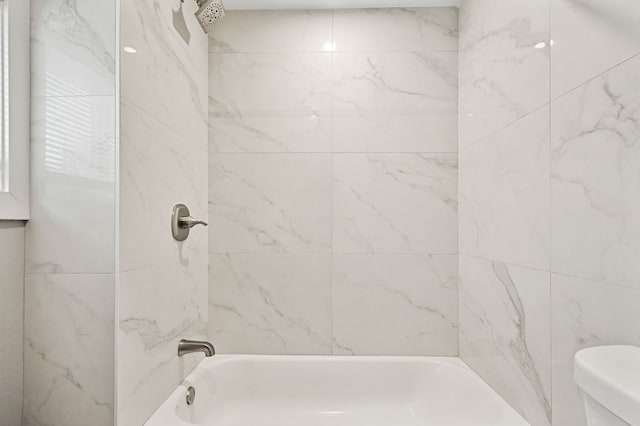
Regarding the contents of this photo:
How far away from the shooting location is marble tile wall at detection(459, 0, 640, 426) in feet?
3.03

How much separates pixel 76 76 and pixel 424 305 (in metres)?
1.74

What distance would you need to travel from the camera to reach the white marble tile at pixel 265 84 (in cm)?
210

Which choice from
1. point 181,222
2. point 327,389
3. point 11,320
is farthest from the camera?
point 327,389

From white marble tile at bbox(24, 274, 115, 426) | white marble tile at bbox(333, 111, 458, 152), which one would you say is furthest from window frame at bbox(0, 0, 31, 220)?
white marble tile at bbox(333, 111, 458, 152)

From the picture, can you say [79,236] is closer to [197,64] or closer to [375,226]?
[197,64]

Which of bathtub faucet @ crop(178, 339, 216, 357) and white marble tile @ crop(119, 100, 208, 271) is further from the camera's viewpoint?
bathtub faucet @ crop(178, 339, 216, 357)

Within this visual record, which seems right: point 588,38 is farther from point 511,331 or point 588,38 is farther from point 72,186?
point 72,186

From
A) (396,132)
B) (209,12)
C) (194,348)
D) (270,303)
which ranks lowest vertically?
(194,348)

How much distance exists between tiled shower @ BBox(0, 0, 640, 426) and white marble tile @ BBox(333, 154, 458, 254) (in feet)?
0.04

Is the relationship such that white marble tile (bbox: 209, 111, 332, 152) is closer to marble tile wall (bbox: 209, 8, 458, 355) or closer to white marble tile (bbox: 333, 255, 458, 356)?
marble tile wall (bbox: 209, 8, 458, 355)

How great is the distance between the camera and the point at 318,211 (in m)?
2.10

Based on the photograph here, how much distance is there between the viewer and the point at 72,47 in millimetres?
1201

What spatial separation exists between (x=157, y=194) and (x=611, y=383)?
54.4 inches

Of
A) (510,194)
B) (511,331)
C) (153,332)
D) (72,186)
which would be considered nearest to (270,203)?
(153,332)
